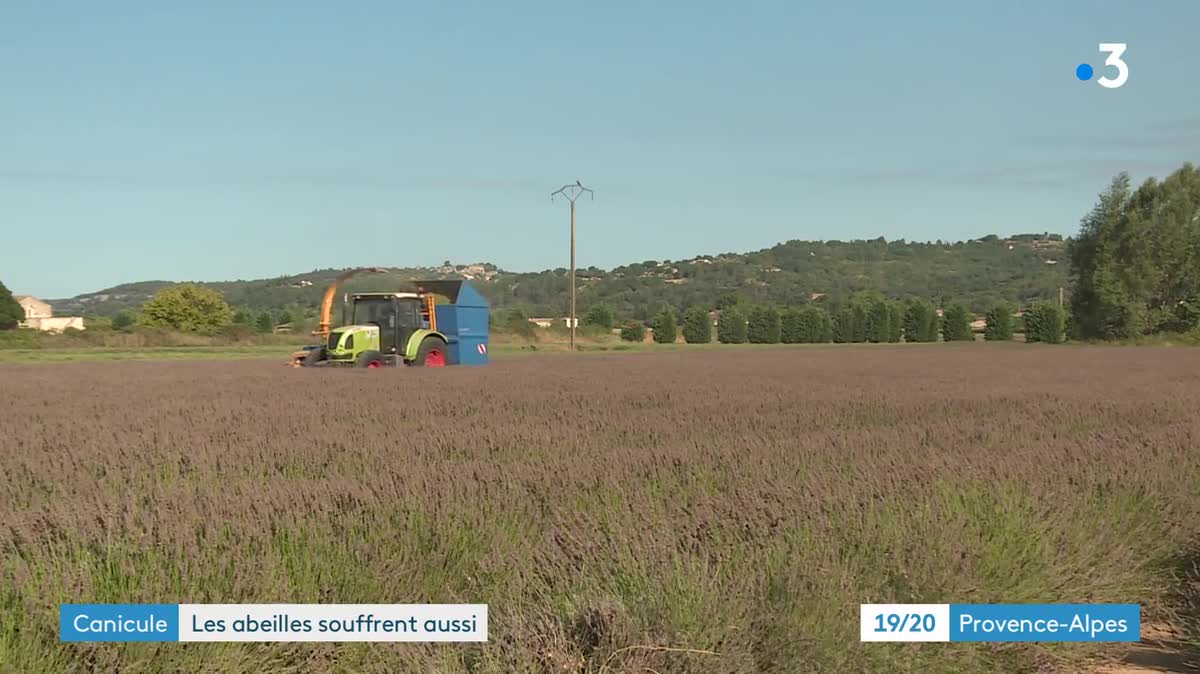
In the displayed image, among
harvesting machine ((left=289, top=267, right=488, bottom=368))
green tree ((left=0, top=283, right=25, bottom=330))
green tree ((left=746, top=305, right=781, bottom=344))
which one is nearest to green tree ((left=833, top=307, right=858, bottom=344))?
green tree ((left=746, top=305, right=781, bottom=344))

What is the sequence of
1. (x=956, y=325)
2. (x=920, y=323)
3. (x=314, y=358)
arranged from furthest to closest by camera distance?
(x=920, y=323) → (x=956, y=325) → (x=314, y=358)

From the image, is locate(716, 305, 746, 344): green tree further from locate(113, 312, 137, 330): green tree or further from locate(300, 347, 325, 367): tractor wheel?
locate(300, 347, 325, 367): tractor wheel

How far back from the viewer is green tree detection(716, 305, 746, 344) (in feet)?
321

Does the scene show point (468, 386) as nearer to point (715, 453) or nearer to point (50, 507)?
point (715, 453)

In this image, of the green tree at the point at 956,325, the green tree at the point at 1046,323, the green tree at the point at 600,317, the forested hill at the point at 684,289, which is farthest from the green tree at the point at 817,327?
the forested hill at the point at 684,289

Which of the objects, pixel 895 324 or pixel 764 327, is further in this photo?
pixel 764 327

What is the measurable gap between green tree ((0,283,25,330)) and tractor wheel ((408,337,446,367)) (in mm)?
68321

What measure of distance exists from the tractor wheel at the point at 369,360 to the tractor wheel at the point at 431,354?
1191 mm

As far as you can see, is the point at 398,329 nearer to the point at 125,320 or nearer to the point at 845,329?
the point at 845,329

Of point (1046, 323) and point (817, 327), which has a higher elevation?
point (1046, 323)

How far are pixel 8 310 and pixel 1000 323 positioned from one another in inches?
3217

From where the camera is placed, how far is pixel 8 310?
8525 cm

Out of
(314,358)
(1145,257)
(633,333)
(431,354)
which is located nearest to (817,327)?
(633,333)

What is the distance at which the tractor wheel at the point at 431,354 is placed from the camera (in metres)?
26.6
